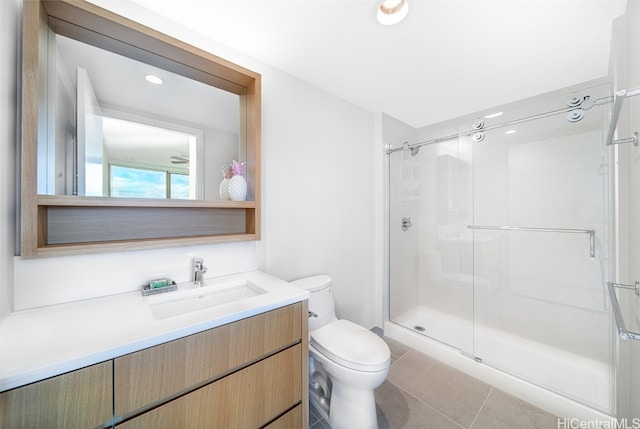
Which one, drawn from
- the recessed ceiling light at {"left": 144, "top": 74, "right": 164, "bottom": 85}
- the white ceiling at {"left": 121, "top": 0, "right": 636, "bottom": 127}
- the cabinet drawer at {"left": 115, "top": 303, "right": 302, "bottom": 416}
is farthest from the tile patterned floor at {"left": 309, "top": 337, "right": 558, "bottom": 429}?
the white ceiling at {"left": 121, "top": 0, "right": 636, "bottom": 127}

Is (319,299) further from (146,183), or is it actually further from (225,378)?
(146,183)

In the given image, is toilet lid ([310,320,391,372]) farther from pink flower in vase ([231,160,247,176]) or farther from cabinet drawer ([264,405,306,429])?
pink flower in vase ([231,160,247,176])

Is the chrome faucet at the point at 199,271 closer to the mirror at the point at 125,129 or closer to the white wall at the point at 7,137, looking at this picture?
the mirror at the point at 125,129

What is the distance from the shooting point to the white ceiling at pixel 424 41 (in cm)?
113

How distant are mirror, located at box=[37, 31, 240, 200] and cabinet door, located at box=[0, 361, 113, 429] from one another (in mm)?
728

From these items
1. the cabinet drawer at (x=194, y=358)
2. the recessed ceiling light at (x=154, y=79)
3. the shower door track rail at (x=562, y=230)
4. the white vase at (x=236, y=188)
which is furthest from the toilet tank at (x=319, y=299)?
the shower door track rail at (x=562, y=230)

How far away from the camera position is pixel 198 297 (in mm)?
1157

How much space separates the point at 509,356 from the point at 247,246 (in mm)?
2274

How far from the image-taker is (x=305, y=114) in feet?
5.81

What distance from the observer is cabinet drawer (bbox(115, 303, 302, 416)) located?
2.27 ft

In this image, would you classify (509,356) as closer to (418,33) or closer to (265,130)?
(418,33)

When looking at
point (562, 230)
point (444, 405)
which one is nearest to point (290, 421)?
point (444, 405)

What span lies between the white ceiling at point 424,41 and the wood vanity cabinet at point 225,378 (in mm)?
1487

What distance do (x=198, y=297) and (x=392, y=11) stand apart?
1.74m
